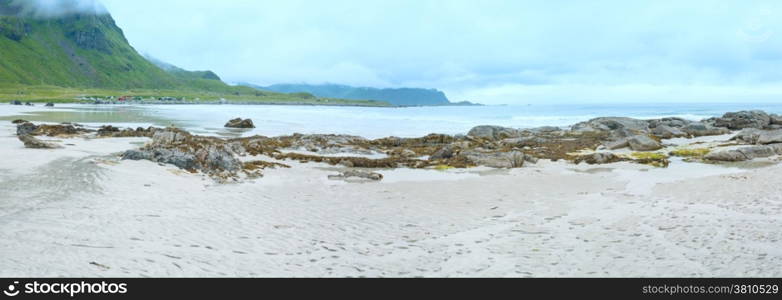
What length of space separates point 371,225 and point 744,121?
181 ft

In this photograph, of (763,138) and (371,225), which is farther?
(763,138)

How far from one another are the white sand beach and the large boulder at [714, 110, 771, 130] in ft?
129

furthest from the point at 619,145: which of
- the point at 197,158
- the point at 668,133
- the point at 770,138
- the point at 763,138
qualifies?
the point at 197,158

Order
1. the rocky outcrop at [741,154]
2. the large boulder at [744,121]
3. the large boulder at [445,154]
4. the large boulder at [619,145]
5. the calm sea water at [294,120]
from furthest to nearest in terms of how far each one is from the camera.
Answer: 1. the calm sea water at [294,120]
2. the large boulder at [744,121]
3. the large boulder at [619,145]
4. the large boulder at [445,154]
5. the rocky outcrop at [741,154]

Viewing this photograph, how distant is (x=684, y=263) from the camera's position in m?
8.19

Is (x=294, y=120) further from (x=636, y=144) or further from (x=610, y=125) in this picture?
(x=636, y=144)

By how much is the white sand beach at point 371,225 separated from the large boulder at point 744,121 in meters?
39.2

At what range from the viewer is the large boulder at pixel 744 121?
49.8m

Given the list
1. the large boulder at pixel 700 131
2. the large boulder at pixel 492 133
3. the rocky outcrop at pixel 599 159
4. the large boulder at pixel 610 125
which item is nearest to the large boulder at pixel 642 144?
the rocky outcrop at pixel 599 159

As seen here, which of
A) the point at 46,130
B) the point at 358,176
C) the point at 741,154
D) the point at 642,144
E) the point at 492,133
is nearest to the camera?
the point at 358,176

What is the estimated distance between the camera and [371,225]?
1109 centimetres

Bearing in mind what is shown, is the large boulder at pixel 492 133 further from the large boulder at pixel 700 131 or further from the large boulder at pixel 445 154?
the large boulder at pixel 700 131

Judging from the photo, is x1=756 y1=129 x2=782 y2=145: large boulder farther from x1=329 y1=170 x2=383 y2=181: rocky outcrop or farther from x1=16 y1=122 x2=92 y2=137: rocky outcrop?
x1=16 y1=122 x2=92 y2=137: rocky outcrop
